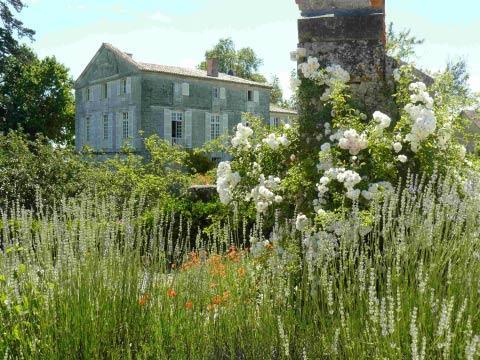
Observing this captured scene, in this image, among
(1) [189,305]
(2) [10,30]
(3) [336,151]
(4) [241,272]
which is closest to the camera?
(1) [189,305]

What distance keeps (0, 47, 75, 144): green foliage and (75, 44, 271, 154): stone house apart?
2.05m

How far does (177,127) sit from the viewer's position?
32.7m

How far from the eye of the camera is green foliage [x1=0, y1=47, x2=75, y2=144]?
33.7 metres

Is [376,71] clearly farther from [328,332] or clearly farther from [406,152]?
[328,332]

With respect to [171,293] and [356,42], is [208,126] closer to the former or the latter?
[356,42]

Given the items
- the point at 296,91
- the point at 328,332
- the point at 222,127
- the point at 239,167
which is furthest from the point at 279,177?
the point at 222,127

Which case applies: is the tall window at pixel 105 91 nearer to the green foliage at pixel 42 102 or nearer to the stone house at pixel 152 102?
the stone house at pixel 152 102

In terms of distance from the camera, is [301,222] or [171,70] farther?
[171,70]

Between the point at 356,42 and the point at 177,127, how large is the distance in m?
28.3

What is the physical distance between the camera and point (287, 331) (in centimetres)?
293

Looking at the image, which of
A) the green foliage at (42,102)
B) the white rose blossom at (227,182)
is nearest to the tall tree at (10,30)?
the green foliage at (42,102)

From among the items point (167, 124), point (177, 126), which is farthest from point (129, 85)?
point (177, 126)

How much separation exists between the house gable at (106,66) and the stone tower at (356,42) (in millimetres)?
26799

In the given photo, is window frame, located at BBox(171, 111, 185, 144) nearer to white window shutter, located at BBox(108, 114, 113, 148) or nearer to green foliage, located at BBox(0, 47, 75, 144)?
white window shutter, located at BBox(108, 114, 113, 148)
